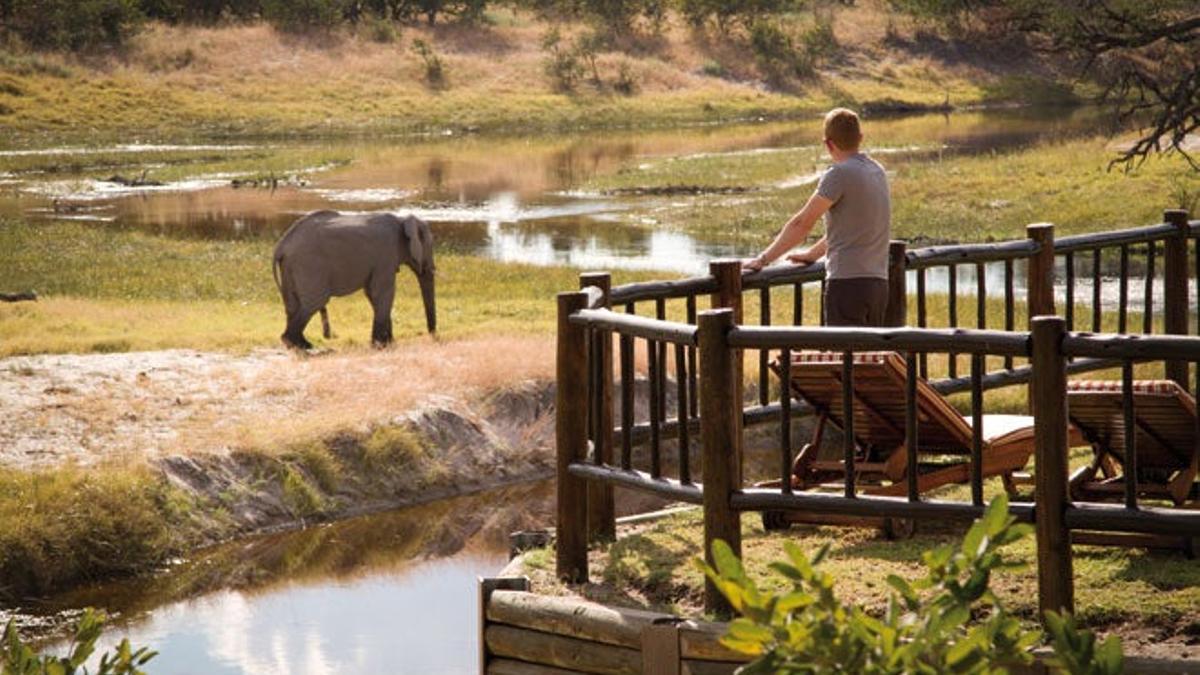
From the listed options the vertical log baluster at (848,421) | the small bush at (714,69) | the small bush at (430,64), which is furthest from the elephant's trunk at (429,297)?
the small bush at (714,69)

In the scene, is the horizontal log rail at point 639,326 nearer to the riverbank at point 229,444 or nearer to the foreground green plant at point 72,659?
the foreground green plant at point 72,659

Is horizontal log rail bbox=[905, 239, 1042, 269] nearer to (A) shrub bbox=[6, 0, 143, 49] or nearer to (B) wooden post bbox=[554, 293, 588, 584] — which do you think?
(B) wooden post bbox=[554, 293, 588, 584]

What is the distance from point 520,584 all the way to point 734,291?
2.12 meters

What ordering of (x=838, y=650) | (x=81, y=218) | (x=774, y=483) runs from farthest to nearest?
(x=81, y=218), (x=774, y=483), (x=838, y=650)

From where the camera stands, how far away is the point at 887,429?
29.1 feet

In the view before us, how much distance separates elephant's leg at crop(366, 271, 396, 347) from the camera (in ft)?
66.0

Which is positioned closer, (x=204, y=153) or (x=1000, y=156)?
(x=1000, y=156)

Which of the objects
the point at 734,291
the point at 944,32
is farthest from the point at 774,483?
the point at 944,32

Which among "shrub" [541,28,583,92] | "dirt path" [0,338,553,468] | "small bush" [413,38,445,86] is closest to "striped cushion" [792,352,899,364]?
"dirt path" [0,338,553,468]

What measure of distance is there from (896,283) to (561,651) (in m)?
3.51

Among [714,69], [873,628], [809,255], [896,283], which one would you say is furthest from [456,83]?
[873,628]

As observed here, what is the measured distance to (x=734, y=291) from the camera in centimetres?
983

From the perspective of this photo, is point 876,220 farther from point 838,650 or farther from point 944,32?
point 944,32

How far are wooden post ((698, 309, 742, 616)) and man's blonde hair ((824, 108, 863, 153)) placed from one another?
6.35ft
